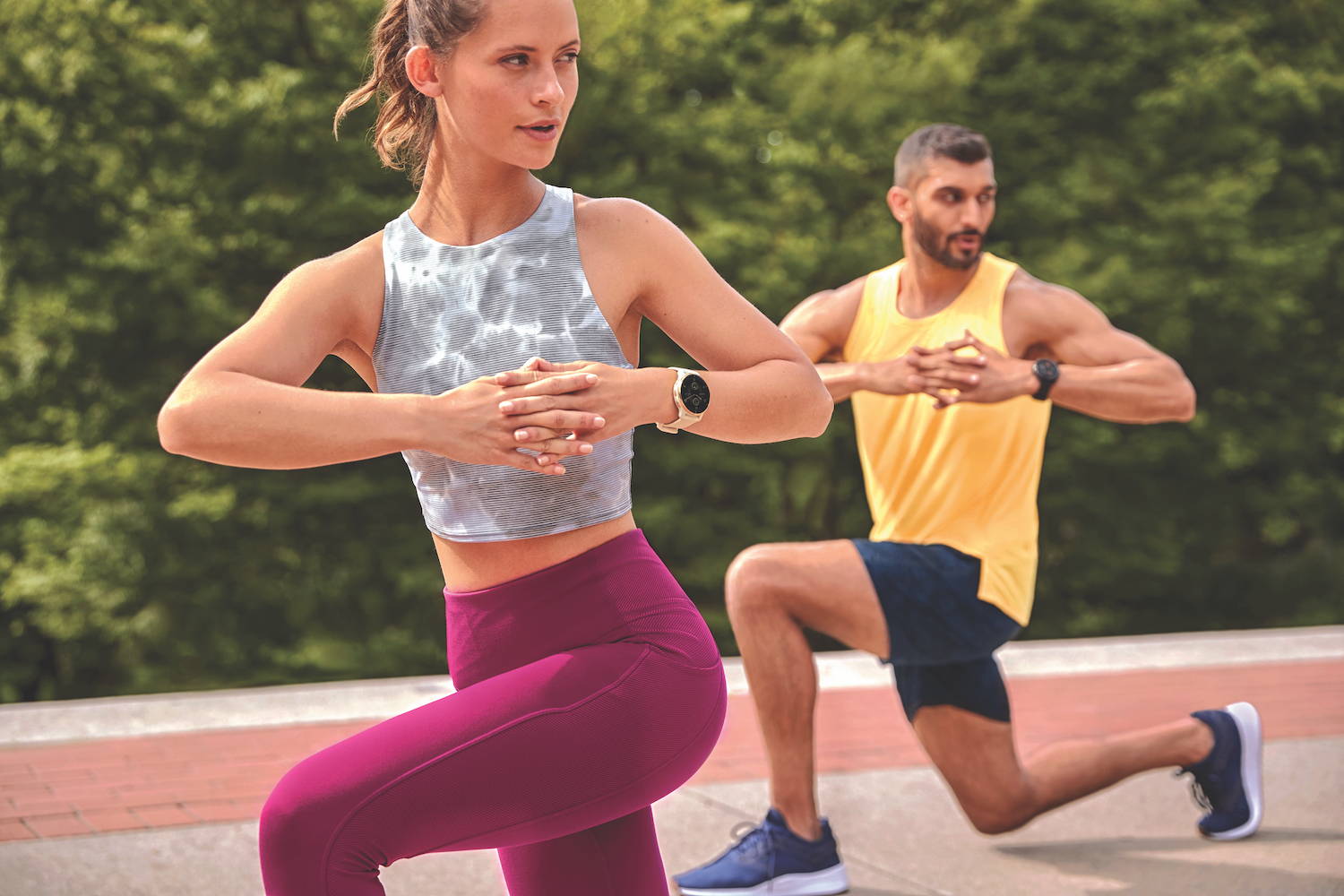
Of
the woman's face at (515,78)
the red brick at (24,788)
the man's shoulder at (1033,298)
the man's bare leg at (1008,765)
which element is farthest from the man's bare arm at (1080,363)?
the red brick at (24,788)

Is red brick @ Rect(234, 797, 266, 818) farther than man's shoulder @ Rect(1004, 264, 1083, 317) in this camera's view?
Yes

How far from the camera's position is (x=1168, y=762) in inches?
174

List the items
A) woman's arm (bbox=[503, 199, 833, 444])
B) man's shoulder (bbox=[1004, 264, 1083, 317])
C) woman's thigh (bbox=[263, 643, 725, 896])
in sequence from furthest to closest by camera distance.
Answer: man's shoulder (bbox=[1004, 264, 1083, 317])
woman's arm (bbox=[503, 199, 833, 444])
woman's thigh (bbox=[263, 643, 725, 896])

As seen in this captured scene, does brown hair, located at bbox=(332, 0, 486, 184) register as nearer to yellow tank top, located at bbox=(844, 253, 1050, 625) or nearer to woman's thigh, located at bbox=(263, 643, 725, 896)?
woman's thigh, located at bbox=(263, 643, 725, 896)

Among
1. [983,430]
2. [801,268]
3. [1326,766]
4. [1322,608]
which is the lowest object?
[1322,608]

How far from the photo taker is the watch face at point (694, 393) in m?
2.10

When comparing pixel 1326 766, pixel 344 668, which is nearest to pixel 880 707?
pixel 1326 766

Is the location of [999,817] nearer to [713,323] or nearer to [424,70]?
[713,323]

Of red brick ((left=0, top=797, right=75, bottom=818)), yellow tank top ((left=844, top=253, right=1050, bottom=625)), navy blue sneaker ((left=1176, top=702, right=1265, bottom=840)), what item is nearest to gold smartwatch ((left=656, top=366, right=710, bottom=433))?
yellow tank top ((left=844, top=253, right=1050, bottom=625))

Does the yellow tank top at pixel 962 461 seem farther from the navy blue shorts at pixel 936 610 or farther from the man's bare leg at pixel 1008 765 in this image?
the man's bare leg at pixel 1008 765

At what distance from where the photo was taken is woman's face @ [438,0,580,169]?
2.07 meters

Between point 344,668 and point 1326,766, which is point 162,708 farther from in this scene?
point 344,668

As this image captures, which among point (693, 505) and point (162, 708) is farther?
point (693, 505)

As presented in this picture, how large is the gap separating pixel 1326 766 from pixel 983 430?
7.57 ft
